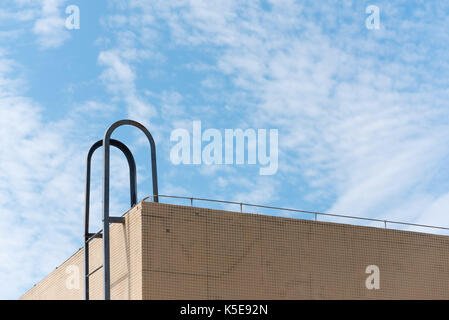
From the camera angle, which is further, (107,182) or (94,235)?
(94,235)

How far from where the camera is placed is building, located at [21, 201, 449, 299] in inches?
1222

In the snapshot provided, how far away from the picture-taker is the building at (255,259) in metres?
31.0

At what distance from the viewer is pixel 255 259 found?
3266cm

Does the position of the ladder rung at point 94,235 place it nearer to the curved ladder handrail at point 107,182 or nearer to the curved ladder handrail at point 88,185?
the curved ladder handrail at point 88,185

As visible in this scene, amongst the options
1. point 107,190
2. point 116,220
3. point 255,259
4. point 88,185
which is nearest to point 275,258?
point 255,259

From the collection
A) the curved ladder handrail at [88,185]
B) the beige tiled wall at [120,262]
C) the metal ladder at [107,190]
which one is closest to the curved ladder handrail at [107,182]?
the metal ladder at [107,190]

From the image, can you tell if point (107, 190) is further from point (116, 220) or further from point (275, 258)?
point (275, 258)

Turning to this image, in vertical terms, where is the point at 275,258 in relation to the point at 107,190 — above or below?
below

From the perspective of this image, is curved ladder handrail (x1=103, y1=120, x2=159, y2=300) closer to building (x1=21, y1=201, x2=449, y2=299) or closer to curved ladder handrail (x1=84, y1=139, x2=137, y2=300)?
building (x1=21, y1=201, x2=449, y2=299)

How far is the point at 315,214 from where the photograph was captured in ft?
114
